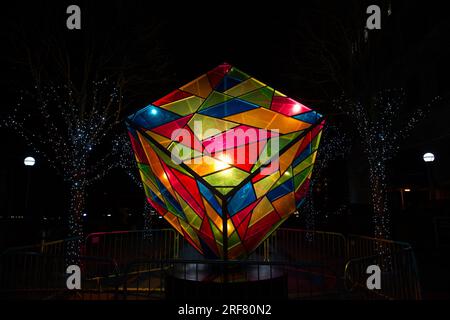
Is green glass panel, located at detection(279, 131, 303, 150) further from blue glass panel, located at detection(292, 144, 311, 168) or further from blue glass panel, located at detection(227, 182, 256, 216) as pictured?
blue glass panel, located at detection(227, 182, 256, 216)

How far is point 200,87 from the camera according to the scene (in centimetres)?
803

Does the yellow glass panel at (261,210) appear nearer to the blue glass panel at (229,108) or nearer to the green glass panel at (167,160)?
the green glass panel at (167,160)

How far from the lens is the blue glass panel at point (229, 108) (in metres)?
7.97

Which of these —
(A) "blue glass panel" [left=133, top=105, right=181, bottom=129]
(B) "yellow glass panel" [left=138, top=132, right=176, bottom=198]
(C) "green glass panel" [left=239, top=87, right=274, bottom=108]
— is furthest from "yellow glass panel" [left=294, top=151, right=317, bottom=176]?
(A) "blue glass panel" [left=133, top=105, right=181, bottom=129]

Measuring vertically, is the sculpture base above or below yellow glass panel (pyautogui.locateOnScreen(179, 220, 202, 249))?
below

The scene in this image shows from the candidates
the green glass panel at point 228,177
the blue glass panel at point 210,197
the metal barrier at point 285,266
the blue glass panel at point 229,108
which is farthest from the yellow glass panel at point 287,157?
the metal barrier at point 285,266

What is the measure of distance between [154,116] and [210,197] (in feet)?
7.62

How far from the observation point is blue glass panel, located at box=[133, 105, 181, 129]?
780 centimetres

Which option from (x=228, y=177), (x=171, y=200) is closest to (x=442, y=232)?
(x=228, y=177)

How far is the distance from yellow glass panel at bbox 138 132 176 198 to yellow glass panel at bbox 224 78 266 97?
6.71ft

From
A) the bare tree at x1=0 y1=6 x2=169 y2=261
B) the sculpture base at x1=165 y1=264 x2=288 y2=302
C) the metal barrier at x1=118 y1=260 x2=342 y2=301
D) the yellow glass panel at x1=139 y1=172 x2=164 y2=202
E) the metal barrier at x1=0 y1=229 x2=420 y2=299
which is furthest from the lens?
the bare tree at x1=0 y1=6 x2=169 y2=261

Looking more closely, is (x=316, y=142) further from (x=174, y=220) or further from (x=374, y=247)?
(x=374, y=247)

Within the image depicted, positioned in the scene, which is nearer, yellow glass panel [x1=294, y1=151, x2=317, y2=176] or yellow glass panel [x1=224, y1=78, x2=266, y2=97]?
yellow glass panel [x1=294, y1=151, x2=317, y2=176]
